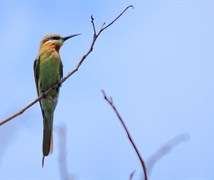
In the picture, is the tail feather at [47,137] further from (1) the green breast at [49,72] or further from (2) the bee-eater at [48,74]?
(1) the green breast at [49,72]

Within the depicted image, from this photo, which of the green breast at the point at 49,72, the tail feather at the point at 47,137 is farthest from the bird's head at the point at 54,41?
the tail feather at the point at 47,137

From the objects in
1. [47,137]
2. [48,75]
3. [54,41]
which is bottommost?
[47,137]

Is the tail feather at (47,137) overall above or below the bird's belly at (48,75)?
below

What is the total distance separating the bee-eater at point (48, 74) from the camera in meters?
5.22

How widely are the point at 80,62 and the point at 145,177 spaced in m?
1.76

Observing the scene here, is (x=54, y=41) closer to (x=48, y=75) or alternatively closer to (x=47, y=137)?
(x=48, y=75)

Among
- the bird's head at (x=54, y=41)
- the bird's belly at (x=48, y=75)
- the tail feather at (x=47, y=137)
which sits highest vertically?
the bird's head at (x=54, y=41)

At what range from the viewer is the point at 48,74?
5.35m

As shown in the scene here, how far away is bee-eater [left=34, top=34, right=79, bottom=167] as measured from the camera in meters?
5.22

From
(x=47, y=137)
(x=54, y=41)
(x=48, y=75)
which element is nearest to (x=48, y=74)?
(x=48, y=75)

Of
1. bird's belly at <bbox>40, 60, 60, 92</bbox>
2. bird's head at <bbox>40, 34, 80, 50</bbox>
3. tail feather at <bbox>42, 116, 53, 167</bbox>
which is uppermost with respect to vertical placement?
bird's head at <bbox>40, 34, 80, 50</bbox>

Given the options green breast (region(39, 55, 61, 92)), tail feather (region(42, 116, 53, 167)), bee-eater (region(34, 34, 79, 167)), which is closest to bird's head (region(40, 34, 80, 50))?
bee-eater (region(34, 34, 79, 167))

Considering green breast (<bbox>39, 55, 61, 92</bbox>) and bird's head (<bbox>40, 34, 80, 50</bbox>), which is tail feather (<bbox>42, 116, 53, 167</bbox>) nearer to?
green breast (<bbox>39, 55, 61, 92</bbox>)

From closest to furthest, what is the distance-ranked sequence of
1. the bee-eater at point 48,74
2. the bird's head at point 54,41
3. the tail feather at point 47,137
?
the tail feather at point 47,137
the bee-eater at point 48,74
the bird's head at point 54,41
